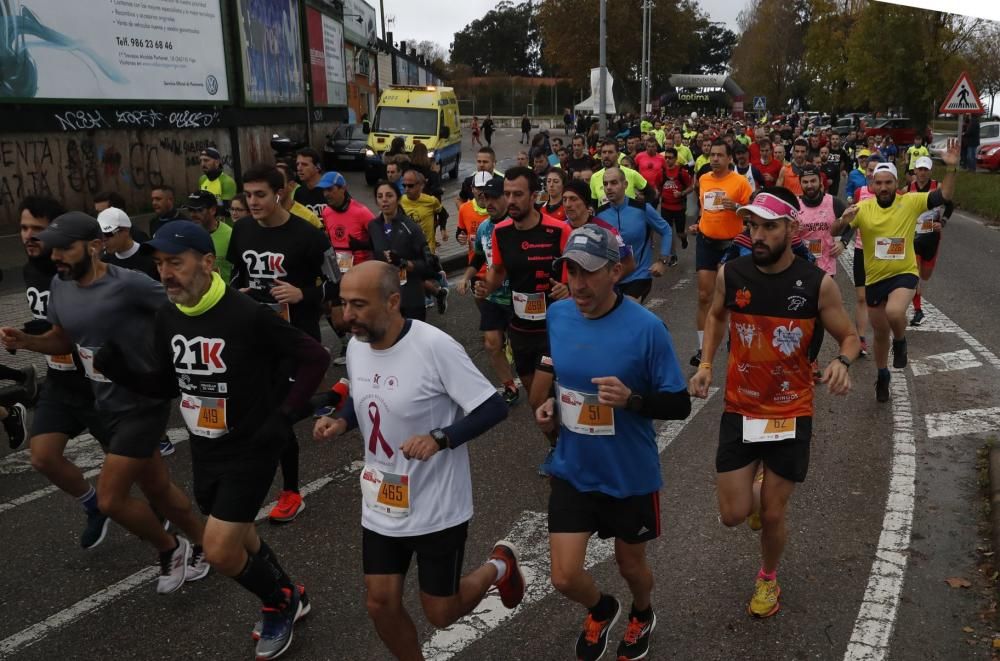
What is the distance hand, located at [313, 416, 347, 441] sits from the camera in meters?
3.42

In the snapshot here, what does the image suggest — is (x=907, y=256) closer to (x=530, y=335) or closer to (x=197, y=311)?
(x=530, y=335)

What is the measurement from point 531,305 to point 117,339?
272cm

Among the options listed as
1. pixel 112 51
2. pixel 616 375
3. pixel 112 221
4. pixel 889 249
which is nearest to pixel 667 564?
pixel 616 375

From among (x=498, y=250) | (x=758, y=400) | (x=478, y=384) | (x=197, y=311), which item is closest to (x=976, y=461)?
(x=758, y=400)

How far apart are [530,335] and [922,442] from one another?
299 centimetres

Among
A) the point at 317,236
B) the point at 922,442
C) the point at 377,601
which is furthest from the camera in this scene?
the point at 922,442

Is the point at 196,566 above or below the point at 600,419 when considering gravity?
below

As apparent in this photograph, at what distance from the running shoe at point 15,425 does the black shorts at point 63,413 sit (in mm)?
1922

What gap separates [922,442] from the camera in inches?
258

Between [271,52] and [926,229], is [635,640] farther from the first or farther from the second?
[271,52]

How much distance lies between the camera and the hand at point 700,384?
4152mm

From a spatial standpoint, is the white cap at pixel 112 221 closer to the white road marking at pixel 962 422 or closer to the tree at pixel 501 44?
the white road marking at pixel 962 422

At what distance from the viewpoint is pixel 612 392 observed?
3381 millimetres

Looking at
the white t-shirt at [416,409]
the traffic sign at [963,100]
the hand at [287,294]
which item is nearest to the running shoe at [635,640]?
the white t-shirt at [416,409]
